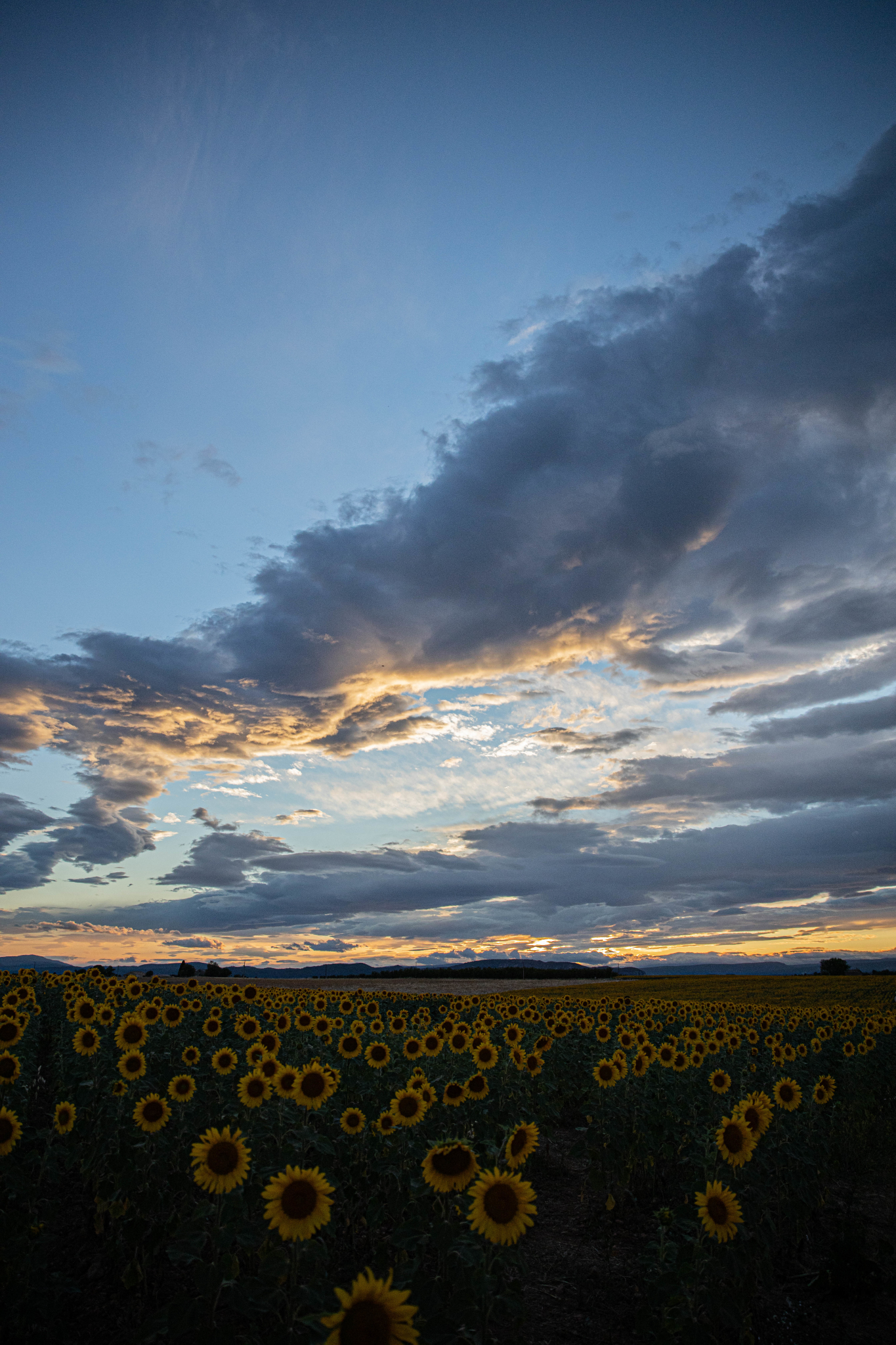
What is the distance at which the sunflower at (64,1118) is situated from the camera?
8.52 meters

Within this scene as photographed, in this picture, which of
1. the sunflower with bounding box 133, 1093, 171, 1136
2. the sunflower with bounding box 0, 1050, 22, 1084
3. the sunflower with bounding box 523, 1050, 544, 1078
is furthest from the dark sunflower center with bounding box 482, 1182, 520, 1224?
the sunflower with bounding box 0, 1050, 22, 1084

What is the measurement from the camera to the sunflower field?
5.12m

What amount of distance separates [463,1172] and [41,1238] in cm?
396

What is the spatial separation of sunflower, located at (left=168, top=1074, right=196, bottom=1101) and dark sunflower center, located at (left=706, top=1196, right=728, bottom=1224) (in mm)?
6266

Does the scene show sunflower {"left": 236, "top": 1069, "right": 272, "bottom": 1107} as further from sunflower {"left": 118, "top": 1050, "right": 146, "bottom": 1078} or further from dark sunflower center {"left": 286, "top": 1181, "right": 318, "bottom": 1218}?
dark sunflower center {"left": 286, "top": 1181, "right": 318, "bottom": 1218}

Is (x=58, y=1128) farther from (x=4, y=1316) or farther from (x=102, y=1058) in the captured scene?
(x=4, y=1316)

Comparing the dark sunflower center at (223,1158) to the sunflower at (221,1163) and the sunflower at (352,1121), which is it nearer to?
the sunflower at (221,1163)

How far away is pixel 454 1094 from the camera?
8.44m

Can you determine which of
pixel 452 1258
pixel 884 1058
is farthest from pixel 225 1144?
pixel 884 1058

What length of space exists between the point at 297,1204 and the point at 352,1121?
3392 millimetres

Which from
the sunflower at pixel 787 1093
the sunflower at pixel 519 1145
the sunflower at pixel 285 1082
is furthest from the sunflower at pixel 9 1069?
the sunflower at pixel 787 1093

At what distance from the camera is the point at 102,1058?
9594mm

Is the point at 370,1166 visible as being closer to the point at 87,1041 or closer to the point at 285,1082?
the point at 285,1082

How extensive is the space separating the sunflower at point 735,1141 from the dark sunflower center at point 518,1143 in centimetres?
256
